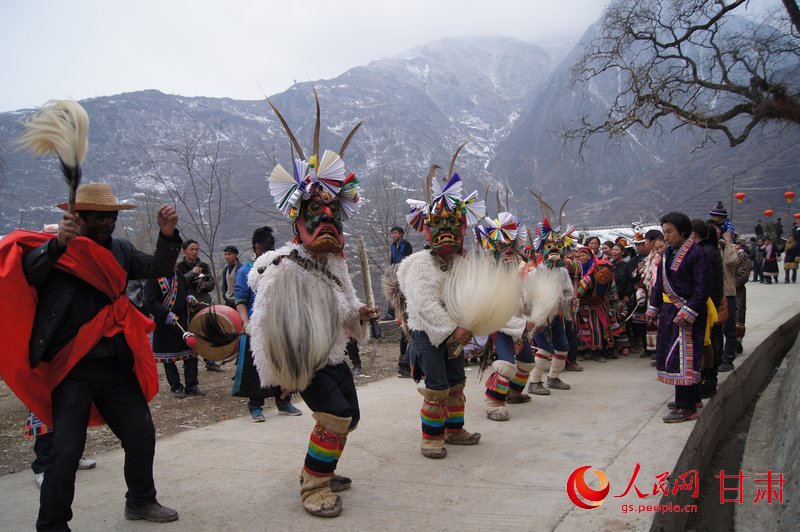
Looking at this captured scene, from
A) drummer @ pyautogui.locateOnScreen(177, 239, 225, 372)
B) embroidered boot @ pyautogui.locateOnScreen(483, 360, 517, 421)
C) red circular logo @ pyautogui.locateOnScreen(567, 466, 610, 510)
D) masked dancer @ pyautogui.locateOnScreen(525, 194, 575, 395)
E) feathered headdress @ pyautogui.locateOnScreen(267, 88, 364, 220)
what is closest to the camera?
red circular logo @ pyautogui.locateOnScreen(567, 466, 610, 510)

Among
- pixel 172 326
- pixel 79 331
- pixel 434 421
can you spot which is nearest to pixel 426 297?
pixel 434 421

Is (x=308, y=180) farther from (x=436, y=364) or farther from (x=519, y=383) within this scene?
(x=519, y=383)

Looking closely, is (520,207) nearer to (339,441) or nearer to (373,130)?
(373,130)

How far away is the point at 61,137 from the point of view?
2.95 metres

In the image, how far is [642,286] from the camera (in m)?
8.28

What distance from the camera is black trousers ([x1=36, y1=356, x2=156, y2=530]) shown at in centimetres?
282

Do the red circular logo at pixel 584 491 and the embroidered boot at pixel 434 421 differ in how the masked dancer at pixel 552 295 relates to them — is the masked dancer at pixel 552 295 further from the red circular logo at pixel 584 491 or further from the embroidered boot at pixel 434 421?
the red circular logo at pixel 584 491

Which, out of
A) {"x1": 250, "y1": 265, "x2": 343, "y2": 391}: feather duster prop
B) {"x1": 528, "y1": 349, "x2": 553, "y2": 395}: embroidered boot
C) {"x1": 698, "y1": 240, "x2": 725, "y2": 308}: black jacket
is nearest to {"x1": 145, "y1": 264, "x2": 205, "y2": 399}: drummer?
{"x1": 250, "y1": 265, "x2": 343, "y2": 391}: feather duster prop

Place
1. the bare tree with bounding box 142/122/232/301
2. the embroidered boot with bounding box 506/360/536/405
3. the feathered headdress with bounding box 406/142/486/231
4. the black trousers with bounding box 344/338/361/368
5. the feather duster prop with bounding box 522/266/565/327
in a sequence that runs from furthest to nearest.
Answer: the bare tree with bounding box 142/122/232/301
the black trousers with bounding box 344/338/361/368
the feather duster prop with bounding box 522/266/565/327
the embroidered boot with bounding box 506/360/536/405
the feathered headdress with bounding box 406/142/486/231

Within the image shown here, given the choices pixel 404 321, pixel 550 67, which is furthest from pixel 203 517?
pixel 550 67

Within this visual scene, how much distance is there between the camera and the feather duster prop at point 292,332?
338 cm

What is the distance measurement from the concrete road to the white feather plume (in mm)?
2139

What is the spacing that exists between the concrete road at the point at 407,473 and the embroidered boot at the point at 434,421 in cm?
12

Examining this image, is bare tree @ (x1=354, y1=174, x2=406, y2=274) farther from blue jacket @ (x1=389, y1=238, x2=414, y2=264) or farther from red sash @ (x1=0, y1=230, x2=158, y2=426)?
red sash @ (x1=0, y1=230, x2=158, y2=426)
